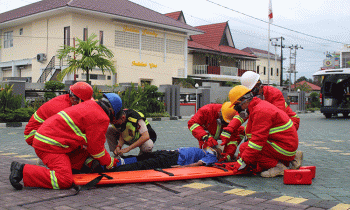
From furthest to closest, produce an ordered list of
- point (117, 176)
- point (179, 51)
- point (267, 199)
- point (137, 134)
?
point (179, 51)
point (137, 134)
point (117, 176)
point (267, 199)

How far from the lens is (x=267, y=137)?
533cm

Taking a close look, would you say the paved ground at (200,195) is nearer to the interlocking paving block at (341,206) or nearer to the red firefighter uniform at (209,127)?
the interlocking paving block at (341,206)

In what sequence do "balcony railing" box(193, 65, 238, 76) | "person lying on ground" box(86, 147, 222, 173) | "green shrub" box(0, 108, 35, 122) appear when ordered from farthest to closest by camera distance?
"balcony railing" box(193, 65, 238, 76)
"green shrub" box(0, 108, 35, 122)
"person lying on ground" box(86, 147, 222, 173)

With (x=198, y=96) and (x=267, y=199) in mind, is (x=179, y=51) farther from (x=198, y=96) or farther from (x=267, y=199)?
(x=267, y=199)

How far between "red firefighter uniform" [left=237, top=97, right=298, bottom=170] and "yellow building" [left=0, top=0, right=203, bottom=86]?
71.5ft

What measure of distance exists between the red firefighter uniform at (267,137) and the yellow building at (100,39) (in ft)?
71.5

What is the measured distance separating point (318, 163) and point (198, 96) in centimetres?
1774

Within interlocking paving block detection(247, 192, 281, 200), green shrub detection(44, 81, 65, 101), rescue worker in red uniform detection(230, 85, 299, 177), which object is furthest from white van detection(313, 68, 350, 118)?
interlocking paving block detection(247, 192, 281, 200)

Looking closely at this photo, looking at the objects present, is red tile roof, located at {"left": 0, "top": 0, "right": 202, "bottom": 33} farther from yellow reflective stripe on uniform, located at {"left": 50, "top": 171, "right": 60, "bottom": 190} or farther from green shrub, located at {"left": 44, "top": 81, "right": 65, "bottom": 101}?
yellow reflective stripe on uniform, located at {"left": 50, "top": 171, "right": 60, "bottom": 190}

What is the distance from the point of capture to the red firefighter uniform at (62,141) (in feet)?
15.1

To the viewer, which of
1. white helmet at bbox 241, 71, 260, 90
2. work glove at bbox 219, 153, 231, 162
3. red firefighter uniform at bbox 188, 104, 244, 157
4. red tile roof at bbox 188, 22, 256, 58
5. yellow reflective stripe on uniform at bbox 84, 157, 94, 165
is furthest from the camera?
red tile roof at bbox 188, 22, 256, 58

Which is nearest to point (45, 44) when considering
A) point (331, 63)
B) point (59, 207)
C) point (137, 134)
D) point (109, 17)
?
point (109, 17)

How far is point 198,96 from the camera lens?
24656 mm

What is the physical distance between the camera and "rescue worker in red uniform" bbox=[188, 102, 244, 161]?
6.60 m
